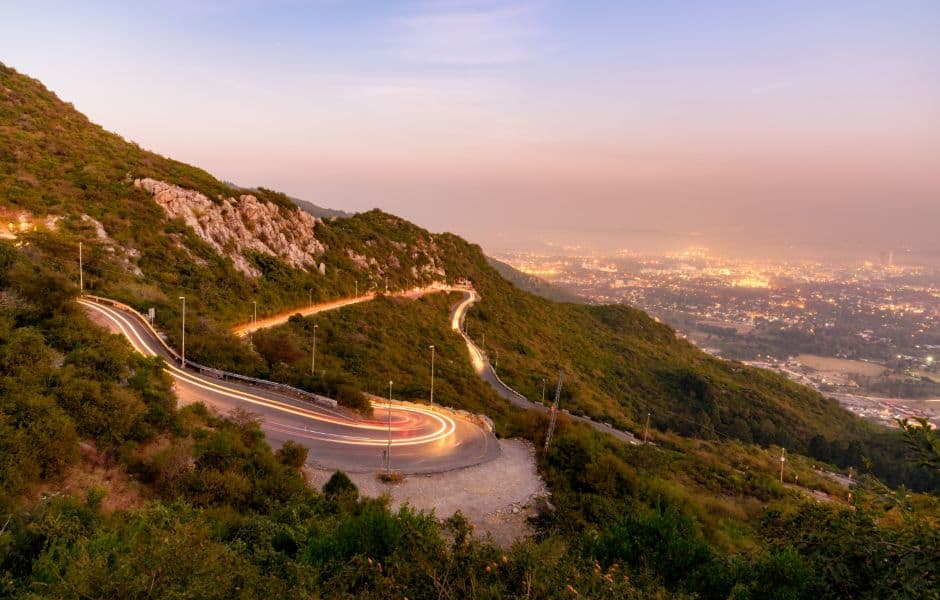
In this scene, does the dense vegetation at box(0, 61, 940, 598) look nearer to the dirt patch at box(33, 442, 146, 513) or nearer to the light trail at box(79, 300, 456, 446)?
the dirt patch at box(33, 442, 146, 513)

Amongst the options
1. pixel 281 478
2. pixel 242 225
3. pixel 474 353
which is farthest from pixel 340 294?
pixel 281 478

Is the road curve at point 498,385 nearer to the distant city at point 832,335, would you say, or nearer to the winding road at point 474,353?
the winding road at point 474,353

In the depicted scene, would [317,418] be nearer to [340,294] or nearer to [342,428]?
[342,428]

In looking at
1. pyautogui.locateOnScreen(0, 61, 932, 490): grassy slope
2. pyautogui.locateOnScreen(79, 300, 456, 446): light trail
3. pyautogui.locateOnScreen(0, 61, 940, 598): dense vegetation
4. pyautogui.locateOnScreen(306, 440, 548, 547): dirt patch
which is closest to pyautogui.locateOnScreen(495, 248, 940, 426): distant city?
pyautogui.locateOnScreen(0, 61, 932, 490): grassy slope

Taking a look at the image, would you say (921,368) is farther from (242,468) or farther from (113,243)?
(113,243)

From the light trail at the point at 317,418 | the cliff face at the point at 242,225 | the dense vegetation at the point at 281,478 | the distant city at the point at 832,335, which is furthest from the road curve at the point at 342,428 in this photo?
the distant city at the point at 832,335
